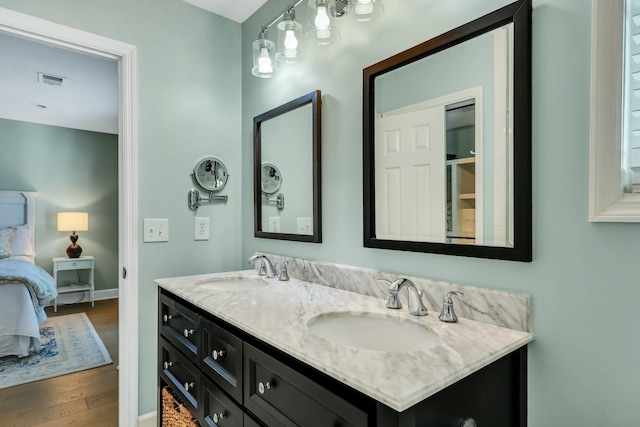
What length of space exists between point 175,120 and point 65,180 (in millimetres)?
3787

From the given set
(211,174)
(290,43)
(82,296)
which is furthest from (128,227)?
(82,296)

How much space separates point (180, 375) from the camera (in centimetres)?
149

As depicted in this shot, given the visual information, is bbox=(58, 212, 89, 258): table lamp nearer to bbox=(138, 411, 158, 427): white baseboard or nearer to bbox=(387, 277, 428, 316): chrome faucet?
bbox=(138, 411, 158, 427): white baseboard

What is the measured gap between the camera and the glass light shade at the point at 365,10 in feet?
4.35

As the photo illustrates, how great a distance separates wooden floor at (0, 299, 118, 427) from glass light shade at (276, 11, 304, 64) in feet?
7.14

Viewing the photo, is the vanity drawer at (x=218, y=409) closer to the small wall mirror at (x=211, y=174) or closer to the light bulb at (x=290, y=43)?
the small wall mirror at (x=211, y=174)

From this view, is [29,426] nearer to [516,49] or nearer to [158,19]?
[158,19]

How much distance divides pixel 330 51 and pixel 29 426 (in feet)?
8.30

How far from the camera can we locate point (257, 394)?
40.0 inches

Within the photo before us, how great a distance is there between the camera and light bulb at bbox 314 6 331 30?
4.79 ft

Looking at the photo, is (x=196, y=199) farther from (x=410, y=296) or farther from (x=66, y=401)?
(x=66, y=401)

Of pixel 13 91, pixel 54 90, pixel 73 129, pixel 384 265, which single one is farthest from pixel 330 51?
pixel 73 129

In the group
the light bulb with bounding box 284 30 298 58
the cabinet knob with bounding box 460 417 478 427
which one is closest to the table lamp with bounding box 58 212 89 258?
the light bulb with bounding box 284 30 298 58

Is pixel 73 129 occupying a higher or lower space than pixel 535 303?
higher
